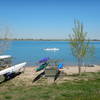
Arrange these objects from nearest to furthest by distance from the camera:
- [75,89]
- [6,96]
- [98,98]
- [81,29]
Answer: [98,98] → [6,96] → [75,89] → [81,29]

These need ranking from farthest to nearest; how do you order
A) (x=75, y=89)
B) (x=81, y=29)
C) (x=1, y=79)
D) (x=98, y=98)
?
(x=81, y=29) < (x=1, y=79) < (x=75, y=89) < (x=98, y=98)

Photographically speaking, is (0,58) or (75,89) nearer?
(75,89)

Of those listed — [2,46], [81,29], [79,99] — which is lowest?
[79,99]

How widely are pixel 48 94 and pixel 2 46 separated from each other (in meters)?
6.89

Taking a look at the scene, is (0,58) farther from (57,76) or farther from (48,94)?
(48,94)

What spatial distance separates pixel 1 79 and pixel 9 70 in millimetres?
778

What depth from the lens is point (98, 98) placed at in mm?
5305

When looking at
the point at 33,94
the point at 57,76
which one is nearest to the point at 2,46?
the point at 57,76

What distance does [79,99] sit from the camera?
538 cm

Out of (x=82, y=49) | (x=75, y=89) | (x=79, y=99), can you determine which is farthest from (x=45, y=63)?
(x=79, y=99)

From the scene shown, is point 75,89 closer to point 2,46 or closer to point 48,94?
point 48,94

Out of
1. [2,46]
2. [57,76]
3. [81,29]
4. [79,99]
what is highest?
[81,29]

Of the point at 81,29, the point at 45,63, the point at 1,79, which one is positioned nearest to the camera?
the point at 1,79

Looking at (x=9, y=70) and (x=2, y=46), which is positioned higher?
(x=2, y=46)
